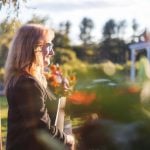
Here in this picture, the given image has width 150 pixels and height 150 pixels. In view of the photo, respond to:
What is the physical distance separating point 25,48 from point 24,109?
40 cm

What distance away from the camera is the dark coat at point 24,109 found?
289 cm

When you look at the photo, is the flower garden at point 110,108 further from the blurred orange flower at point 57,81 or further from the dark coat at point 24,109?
the blurred orange flower at point 57,81

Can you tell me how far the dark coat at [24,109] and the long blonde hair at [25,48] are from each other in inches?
3.7

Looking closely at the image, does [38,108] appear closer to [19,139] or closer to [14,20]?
[19,139]

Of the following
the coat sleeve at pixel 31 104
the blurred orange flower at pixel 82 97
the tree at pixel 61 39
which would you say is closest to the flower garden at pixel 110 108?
the blurred orange flower at pixel 82 97

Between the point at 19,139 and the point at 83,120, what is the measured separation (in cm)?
185

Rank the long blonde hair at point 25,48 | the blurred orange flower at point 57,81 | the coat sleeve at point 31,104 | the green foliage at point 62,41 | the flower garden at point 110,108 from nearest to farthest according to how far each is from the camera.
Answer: the flower garden at point 110,108 < the coat sleeve at point 31,104 < the long blonde hair at point 25,48 < the blurred orange flower at point 57,81 < the green foliage at point 62,41

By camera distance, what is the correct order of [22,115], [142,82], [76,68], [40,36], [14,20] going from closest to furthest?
[142,82], [76,68], [22,115], [40,36], [14,20]

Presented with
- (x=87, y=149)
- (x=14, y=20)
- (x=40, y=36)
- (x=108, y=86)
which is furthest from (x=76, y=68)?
(x=14, y=20)

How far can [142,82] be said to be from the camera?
1.17 metres

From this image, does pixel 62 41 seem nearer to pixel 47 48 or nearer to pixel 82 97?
pixel 47 48

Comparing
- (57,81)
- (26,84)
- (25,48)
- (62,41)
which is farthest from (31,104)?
(62,41)

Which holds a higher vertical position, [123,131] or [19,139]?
[123,131]

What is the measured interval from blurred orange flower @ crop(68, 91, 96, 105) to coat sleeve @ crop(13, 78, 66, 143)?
5.18 feet
